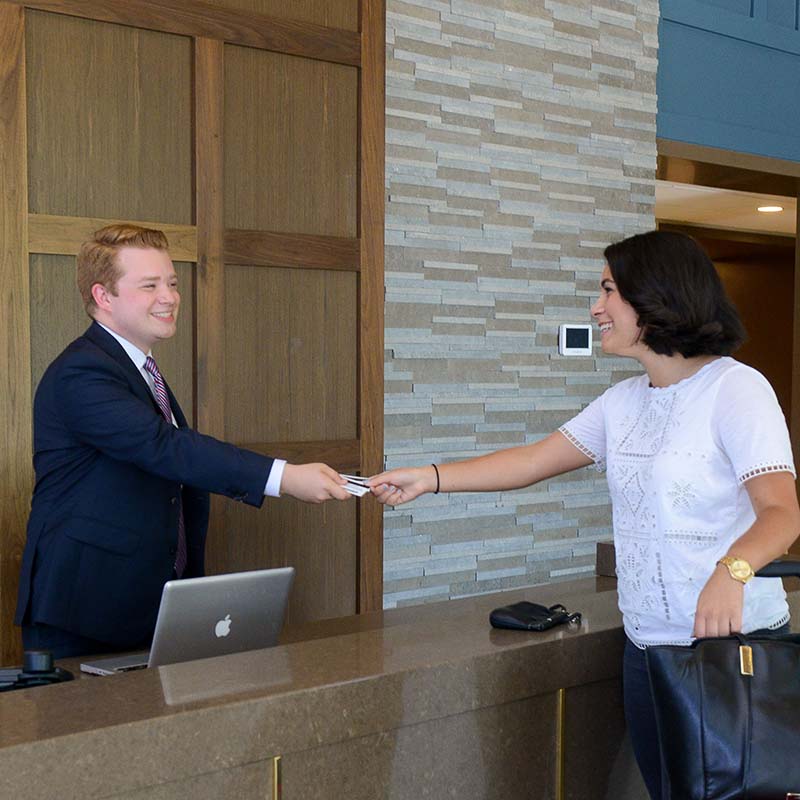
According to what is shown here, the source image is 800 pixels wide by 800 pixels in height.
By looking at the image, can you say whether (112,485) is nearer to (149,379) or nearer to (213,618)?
(149,379)

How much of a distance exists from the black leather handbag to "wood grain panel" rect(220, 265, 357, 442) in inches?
90.4

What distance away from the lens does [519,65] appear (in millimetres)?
4594

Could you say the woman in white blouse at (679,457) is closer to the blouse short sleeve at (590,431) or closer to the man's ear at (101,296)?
the blouse short sleeve at (590,431)

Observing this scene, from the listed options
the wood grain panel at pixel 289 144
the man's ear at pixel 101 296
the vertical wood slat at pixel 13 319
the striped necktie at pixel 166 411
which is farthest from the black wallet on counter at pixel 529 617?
the wood grain panel at pixel 289 144

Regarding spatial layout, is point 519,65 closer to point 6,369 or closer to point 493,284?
point 493,284

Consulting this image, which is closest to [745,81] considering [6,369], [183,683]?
[6,369]

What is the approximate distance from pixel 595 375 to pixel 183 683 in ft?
10.8

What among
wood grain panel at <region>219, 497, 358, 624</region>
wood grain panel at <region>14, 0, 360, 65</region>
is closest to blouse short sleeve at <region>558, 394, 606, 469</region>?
wood grain panel at <region>219, 497, 358, 624</region>

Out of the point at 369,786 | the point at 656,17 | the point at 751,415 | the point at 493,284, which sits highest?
the point at 656,17

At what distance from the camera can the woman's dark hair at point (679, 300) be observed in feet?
6.93

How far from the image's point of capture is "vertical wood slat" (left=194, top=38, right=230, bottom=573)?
3.76m

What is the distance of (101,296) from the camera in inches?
108

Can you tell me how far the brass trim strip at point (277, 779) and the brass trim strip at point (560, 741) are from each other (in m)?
0.66

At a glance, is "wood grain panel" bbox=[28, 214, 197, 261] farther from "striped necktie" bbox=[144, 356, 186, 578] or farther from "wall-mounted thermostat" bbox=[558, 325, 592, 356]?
"wall-mounted thermostat" bbox=[558, 325, 592, 356]
